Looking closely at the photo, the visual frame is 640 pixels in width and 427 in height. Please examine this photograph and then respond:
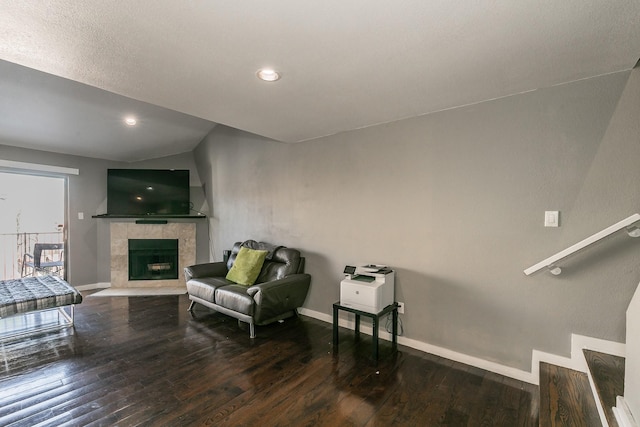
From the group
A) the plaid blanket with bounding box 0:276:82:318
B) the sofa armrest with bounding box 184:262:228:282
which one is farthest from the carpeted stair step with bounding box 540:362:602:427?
the plaid blanket with bounding box 0:276:82:318

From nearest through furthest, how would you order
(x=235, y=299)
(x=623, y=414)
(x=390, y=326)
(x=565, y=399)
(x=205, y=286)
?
(x=623, y=414) < (x=565, y=399) < (x=390, y=326) < (x=235, y=299) < (x=205, y=286)

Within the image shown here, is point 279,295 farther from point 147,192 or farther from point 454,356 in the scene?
point 147,192

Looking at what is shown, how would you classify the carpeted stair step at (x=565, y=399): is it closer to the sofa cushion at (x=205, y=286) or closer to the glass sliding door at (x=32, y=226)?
the sofa cushion at (x=205, y=286)

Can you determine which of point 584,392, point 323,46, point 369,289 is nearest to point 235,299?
point 369,289

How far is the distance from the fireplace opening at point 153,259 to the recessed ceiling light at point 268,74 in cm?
418

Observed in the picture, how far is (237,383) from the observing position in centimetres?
222

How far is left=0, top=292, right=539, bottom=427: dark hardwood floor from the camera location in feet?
6.08

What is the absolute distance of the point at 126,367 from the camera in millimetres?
2428

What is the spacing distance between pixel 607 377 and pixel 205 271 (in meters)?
4.02

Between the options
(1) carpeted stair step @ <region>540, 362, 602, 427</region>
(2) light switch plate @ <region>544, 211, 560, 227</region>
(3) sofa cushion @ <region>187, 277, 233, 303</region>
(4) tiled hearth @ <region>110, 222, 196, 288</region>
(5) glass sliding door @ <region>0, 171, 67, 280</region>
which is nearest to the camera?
(1) carpeted stair step @ <region>540, 362, 602, 427</region>

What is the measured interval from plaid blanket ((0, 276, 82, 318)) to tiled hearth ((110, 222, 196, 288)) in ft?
4.54

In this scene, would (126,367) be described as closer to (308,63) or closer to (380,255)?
(380,255)

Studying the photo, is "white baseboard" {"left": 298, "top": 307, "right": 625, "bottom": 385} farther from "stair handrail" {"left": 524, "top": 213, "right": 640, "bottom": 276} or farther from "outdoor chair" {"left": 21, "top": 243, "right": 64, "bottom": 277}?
"outdoor chair" {"left": 21, "top": 243, "right": 64, "bottom": 277}

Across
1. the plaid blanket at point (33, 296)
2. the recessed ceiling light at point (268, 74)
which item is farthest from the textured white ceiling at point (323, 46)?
the plaid blanket at point (33, 296)
